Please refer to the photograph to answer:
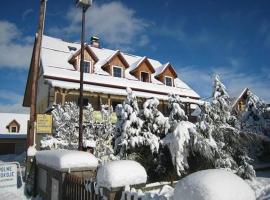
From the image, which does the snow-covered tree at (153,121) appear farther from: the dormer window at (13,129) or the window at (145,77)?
the dormer window at (13,129)

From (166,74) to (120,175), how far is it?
2245 centimetres

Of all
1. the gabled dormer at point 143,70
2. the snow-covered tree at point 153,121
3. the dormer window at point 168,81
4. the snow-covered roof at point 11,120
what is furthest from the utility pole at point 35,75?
the snow-covered roof at point 11,120

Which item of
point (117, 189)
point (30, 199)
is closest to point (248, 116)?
point (30, 199)

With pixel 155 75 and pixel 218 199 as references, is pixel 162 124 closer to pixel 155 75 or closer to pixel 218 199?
pixel 218 199

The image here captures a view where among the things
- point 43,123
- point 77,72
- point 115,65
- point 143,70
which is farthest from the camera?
point 143,70

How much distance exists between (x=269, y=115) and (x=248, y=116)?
1.45 meters

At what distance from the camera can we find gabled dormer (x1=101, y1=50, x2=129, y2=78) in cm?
2338

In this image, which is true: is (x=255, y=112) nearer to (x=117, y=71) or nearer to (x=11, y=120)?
(x=117, y=71)

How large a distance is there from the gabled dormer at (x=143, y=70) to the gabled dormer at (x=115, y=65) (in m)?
1.06

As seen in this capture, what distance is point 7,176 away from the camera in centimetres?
898

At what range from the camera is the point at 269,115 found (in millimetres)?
20328

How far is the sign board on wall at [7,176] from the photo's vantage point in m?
8.88

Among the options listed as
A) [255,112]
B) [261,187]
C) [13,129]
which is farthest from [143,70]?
[13,129]

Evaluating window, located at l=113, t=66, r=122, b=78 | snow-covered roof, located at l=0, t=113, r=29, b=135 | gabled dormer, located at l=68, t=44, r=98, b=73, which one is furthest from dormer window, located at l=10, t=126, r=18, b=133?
window, located at l=113, t=66, r=122, b=78
